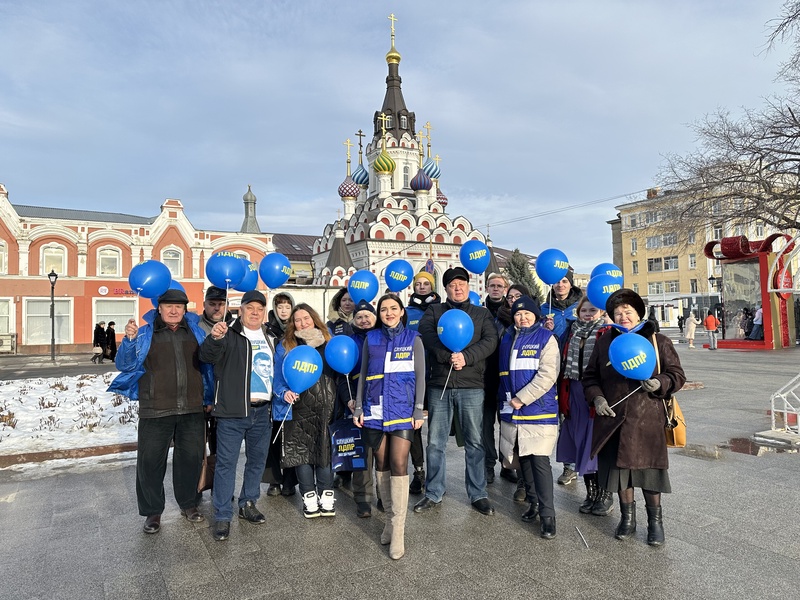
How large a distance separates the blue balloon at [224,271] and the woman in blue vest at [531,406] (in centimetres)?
254

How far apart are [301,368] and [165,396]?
3.64ft

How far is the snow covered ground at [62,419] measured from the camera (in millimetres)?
7195

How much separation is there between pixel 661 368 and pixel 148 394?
155 inches

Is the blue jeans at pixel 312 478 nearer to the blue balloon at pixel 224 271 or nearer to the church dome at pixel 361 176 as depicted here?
the blue balloon at pixel 224 271

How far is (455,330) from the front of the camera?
4.62m

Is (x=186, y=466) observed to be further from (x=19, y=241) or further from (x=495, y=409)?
(x=19, y=241)

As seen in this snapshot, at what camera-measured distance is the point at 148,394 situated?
174 inches

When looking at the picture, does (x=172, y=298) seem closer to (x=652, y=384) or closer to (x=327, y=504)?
(x=327, y=504)

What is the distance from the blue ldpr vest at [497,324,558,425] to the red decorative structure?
18773 millimetres

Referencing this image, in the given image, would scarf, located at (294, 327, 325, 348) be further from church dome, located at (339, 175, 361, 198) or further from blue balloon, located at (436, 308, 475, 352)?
church dome, located at (339, 175, 361, 198)

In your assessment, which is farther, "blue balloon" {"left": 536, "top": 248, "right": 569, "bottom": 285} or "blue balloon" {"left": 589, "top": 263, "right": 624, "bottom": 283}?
"blue balloon" {"left": 536, "top": 248, "right": 569, "bottom": 285}

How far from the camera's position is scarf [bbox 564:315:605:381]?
4.65 m

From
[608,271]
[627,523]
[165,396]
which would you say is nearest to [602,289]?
[608,271]

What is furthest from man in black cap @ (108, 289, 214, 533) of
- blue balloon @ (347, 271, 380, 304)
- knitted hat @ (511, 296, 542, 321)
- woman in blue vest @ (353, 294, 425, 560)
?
knitted hat @ (511, 296, 542, 321)
